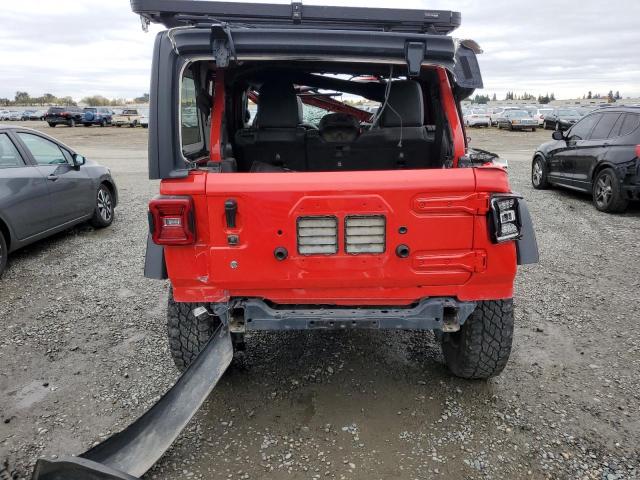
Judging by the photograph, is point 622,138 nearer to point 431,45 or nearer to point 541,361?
point 541,361

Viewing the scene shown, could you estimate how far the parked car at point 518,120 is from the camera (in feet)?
99.7

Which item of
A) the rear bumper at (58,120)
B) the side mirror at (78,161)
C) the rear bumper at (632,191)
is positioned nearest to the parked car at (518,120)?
the rear bumper at (632,191)

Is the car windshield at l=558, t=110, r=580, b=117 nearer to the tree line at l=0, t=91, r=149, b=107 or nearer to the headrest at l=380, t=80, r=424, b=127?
the headrest at l=380, t=80, r=424, b=127

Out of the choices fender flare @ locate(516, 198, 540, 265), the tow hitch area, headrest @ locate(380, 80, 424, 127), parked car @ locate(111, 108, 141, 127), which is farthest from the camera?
parked car @ locate(111, 108, 141, 127)

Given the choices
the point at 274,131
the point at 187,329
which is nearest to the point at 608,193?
the point at 274,131

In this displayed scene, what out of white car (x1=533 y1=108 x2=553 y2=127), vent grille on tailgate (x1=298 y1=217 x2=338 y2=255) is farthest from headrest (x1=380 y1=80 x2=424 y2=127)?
white car (x1=533 y1=108 x2=553 y2=127)

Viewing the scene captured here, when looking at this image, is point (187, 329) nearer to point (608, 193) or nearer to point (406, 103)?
point (406, 103)

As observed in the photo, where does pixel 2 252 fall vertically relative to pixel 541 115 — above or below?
below

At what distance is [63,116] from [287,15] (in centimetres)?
4144

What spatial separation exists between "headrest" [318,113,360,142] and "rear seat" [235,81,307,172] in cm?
18

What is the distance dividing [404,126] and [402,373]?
1875 mm

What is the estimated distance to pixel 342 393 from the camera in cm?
335

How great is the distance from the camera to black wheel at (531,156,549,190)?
10.5 metres

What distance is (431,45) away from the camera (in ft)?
8.79
